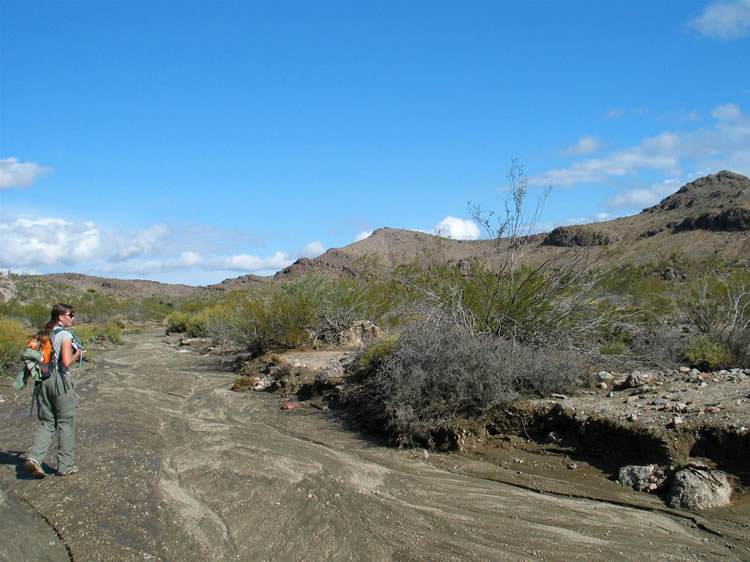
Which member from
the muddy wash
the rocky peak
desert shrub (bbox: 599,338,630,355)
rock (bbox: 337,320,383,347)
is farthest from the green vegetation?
the rocky peak

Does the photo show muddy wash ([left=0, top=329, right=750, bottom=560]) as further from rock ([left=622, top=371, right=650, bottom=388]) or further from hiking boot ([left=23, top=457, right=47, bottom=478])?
rock ([left=622, top=371, right=650, bottom=388])

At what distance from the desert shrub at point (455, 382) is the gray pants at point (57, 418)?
4338 millimetres

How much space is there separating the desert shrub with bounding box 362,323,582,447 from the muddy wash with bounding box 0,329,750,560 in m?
0.50

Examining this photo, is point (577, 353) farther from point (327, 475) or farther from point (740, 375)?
point (327, 475)

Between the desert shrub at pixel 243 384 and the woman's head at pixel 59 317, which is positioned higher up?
the woman's head at pixel 59 317

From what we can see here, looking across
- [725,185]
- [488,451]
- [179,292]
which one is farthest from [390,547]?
[179,292]

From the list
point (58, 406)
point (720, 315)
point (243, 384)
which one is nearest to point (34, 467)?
point (58, 406)

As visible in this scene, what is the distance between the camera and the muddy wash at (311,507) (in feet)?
17.2

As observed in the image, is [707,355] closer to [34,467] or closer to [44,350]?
[44,350]

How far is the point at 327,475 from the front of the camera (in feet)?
24.1

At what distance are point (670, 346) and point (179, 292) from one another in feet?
323

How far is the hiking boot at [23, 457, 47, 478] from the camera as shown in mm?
6719

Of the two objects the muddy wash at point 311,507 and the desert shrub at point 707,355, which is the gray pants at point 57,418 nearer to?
the muddy wash at point 311,507

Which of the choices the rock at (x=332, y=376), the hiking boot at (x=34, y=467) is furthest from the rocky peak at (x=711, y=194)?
the hiking boot at (x=34, y=467)
